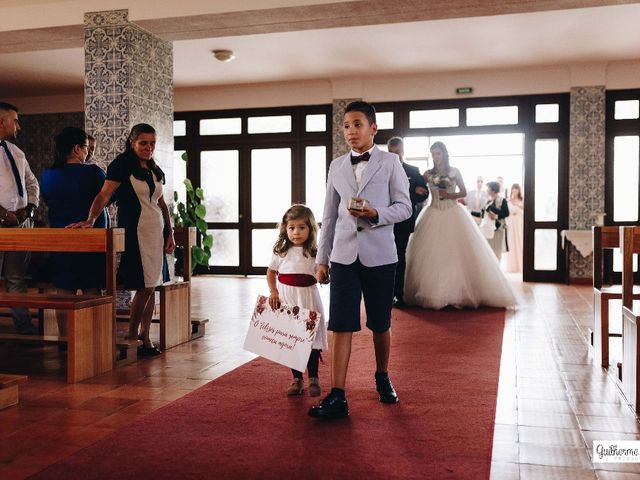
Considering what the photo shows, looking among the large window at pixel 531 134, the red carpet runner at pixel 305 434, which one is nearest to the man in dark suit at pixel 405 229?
the red carpet runner at pixel 305 434

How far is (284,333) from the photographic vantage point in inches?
125

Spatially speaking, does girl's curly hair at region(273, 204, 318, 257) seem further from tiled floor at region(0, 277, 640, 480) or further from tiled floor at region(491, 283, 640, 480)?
tiled floor at region(491, 283, 640, 480)

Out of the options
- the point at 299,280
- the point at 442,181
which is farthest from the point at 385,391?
the point at 442,181

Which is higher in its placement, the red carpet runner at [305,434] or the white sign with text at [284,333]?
the white sign with text at [284,333]

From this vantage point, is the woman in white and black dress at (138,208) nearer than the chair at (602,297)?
No

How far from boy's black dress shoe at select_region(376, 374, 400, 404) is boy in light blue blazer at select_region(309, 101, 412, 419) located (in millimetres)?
195

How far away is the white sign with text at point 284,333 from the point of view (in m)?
3.11

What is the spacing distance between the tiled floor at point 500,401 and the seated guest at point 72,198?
1.81 feet

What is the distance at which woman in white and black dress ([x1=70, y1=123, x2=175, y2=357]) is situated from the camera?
4133mm

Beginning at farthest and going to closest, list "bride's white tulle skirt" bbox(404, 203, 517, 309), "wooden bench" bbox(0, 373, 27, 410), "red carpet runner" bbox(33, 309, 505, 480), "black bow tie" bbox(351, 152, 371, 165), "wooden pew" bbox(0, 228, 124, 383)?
"bride's white tulle skirt" bbox(404, 203, 517, 309), "wooden pew" bbox(0, 228, 124, 383), "wooden bench" bbox(0, 373, 27, 410), "black bow tie" bbox(351, 152, 371, 165), "red carpet runner" bbox(33, 309, 505, 480)

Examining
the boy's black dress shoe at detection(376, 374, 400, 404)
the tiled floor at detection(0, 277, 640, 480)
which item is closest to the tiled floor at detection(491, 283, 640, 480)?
the tiled floor at detection(0, 277, 640, 480)

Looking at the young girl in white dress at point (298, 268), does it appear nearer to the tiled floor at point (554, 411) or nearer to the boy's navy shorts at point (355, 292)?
the boy's navy shorts at point (355, 292)

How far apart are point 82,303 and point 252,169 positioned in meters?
7.45

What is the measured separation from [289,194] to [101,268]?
6.52m
